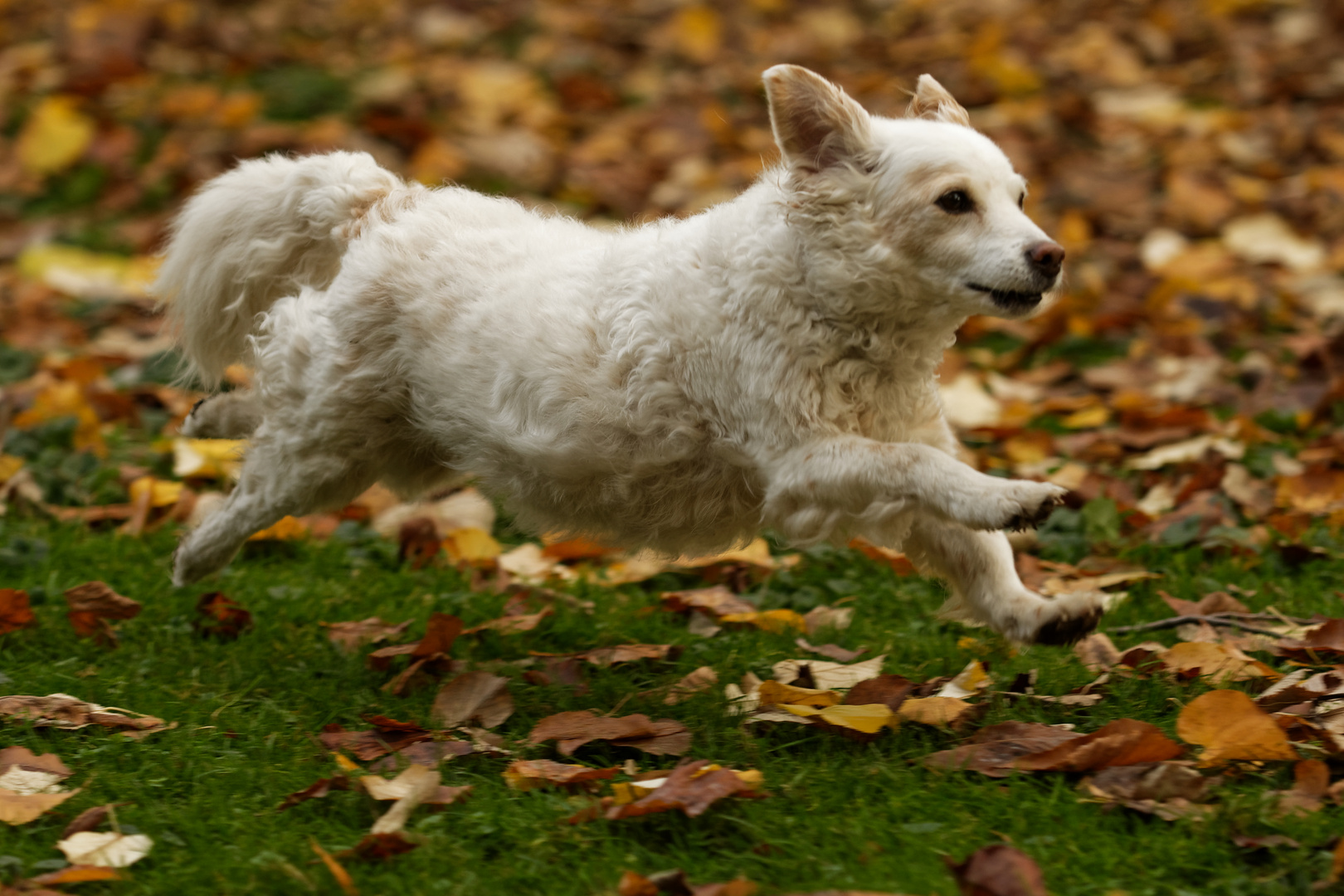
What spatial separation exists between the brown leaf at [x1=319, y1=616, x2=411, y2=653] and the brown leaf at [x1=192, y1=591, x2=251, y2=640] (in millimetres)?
251

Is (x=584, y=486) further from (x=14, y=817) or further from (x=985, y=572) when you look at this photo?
(x=14, y=817)

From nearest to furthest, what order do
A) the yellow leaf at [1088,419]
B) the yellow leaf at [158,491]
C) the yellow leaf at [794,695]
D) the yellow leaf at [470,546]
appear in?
the yellow leaf at [794,695], the yellow leaf at [470,546], the yellow leaf at [158,491], the yellow leaf at [1088,419]

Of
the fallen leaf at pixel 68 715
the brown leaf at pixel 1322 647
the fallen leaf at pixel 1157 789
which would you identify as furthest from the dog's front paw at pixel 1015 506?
the fallen leaf at pixel 68 715

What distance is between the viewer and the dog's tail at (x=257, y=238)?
4.76m

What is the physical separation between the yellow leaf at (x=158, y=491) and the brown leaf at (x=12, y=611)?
104cm

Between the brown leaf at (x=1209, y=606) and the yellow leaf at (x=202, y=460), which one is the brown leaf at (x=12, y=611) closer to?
the yellow leaf at (x=202, y=460)

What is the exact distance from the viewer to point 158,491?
18.3 ft

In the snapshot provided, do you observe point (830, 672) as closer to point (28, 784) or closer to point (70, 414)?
point (28, 784)

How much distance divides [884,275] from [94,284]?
5.99m

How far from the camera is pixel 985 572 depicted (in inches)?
160

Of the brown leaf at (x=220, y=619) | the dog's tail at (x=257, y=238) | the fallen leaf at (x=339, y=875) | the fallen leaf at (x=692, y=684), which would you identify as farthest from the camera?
the dog's tail at (x=257, y=238)

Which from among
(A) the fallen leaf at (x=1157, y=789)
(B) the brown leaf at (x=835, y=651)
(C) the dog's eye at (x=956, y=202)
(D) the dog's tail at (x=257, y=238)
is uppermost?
(C) the dog's eye at (x=956, y=202)

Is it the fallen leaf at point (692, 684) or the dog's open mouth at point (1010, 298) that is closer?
the dog's open mouth at point (1010, 298)

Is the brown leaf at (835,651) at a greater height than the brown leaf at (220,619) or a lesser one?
greater
